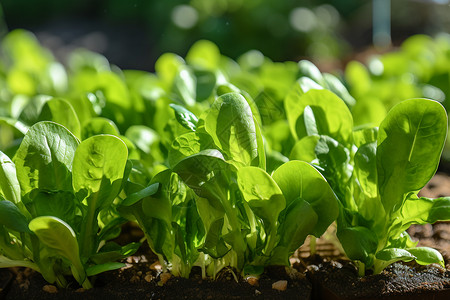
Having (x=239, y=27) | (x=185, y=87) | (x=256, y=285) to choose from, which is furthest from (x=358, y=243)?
(x=239, y=27)

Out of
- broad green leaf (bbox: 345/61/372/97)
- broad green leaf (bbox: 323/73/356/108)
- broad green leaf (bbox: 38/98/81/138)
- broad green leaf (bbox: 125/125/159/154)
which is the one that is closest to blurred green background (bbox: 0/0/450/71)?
broad green leaf (bbox: 345/61/372/97)

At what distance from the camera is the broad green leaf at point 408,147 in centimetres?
73

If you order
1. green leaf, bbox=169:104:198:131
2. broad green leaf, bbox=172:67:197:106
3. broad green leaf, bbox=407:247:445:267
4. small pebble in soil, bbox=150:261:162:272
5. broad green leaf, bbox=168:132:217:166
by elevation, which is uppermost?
green leaf, bbox=169:104:198:131

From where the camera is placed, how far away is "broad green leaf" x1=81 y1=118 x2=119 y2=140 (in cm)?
86

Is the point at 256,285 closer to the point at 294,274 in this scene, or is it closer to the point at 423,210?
the point at 294,274

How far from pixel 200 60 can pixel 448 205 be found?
82 cm

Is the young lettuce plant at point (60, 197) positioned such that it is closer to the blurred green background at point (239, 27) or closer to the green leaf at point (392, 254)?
the green leaf at point (392, 254)

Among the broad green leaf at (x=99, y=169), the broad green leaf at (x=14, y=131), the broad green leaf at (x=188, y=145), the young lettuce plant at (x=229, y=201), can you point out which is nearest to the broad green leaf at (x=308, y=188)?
the young lettuce plant at (x=229, y=201)

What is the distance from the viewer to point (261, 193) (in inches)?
27.9

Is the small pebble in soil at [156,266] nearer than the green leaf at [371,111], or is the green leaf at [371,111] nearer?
the small pebble in soil at [156,266]

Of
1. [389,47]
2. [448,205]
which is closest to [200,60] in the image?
[448,205]

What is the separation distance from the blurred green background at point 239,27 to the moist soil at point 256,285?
2498mm

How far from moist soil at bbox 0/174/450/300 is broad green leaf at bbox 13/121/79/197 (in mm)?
147

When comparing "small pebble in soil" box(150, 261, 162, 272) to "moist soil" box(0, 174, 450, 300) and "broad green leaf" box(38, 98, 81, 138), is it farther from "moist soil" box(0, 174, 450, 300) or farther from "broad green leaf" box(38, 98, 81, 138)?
"broad green leaf" box(38, 98, 81, 138)
